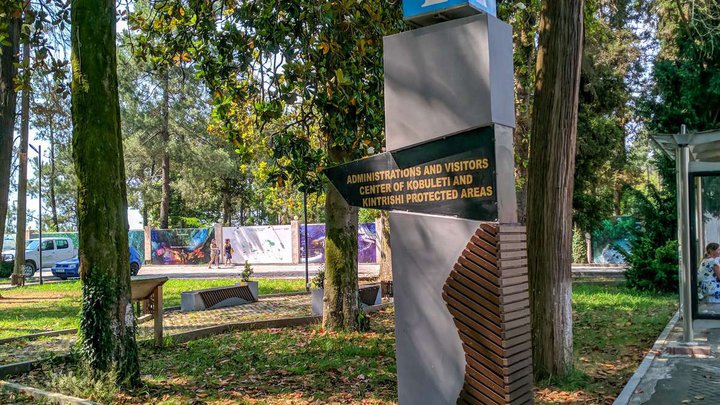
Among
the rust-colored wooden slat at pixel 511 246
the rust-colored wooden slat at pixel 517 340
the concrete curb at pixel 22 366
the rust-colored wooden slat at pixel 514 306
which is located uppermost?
the rust-colored wooden slat at pixel 511 246

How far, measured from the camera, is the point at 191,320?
12.9m

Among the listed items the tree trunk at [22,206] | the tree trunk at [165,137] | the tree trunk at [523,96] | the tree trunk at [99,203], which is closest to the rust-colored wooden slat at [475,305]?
the tree trunk at [99,203]

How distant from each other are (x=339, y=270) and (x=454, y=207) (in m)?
6.16

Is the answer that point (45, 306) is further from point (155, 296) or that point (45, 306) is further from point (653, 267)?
point (653, 267)

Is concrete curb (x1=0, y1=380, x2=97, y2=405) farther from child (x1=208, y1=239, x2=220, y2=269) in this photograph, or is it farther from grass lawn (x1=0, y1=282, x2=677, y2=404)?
child (x1=208, y1=239, x2=220, y2=269)

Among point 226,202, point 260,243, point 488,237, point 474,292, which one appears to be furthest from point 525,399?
point 226,202

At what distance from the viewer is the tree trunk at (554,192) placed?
720 centimetres

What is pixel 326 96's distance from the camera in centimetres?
806

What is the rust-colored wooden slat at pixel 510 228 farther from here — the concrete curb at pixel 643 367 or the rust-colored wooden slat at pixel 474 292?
the concrete curb at pixel 643 367

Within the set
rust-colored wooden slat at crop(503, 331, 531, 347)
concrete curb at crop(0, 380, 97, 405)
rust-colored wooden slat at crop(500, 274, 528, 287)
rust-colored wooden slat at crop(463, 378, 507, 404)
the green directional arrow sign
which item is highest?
the green directional arrow sign

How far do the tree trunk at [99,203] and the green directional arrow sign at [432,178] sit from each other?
8.92 feet

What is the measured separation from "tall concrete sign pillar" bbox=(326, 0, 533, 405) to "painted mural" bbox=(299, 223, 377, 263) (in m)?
34.6

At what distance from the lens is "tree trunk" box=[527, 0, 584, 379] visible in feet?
23.6

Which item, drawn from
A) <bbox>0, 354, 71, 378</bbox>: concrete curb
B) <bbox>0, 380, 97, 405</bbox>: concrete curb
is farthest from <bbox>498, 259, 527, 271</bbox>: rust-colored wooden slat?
<bbox>0, 354, 71, 378</bbox>: concrete curb
